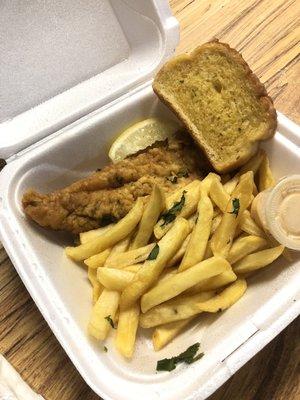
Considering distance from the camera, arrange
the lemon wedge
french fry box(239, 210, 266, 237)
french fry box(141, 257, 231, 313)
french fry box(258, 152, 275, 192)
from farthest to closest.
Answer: the lemon wedge < french fry box(258, 152, 275, 192) < french fry box(239, 210, 266, 237) < french fry box(141, 257, 231, 313)

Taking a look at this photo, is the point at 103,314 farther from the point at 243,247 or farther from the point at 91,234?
the point at 243,247

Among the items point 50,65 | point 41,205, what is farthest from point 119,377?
point 50,65

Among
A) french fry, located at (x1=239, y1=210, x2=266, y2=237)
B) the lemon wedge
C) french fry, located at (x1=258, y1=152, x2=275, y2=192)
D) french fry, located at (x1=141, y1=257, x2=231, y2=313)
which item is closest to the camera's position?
french fry, located at (x1=141, y1=257, x2=231, y2=313)

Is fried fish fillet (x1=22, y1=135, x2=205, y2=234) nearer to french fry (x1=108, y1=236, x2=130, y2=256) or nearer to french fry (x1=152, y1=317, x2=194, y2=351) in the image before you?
french fry (x1=108, y1=236, x2=130, y2=256)

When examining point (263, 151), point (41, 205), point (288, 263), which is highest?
point (41, 205)

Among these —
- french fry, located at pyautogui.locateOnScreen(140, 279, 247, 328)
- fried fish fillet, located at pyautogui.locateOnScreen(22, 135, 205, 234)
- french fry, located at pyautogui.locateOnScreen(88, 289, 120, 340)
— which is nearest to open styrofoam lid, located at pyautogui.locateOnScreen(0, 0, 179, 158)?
fried fish fillet, located at pyautogui.locateOnScreen(22, 135, 205, 234)

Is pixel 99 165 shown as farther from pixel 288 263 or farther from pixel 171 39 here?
pixel 288 263
